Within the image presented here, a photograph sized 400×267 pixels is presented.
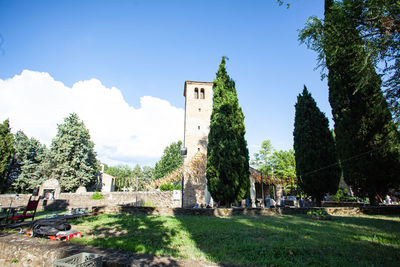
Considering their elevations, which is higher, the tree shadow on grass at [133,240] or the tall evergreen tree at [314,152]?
the tall evergreen tree at [314,152]

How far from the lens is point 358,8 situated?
8.08m

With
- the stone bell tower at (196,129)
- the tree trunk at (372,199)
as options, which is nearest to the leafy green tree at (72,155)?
the stone bell tower at (196,129)

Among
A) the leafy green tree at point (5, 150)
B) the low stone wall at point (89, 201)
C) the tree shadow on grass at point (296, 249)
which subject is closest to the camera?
the tree shadow on grass at point (296, 249)

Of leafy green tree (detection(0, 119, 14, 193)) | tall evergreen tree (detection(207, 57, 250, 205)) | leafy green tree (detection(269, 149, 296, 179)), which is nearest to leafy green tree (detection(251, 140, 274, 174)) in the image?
leafy green tree (detection(269, 149, 296, 179))

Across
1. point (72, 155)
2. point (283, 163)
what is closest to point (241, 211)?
point (283, 163)

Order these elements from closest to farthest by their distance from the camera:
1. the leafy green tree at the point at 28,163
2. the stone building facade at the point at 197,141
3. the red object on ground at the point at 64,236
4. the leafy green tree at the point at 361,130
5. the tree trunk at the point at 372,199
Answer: the red object on ground at the point at 64,236
the leafy green tree at the point at 361,130
the tree trunk at the point at 372,199
the stone building facade at the point at 197,141
the leafy green tree at the point at 28,163

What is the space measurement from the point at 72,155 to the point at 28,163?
8.67 meters

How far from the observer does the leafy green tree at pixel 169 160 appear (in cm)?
5503

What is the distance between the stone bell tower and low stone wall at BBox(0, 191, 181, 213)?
2164mm

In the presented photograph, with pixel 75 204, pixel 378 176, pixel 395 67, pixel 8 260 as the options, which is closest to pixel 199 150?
pixel 75 204

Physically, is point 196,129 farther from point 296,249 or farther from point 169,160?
point 169,160

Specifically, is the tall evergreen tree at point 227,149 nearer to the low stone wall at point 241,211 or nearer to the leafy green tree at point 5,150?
the low stone wall at point 241,211

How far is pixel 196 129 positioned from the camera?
25203 millimetres

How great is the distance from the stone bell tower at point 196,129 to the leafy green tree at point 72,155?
17.5 m
